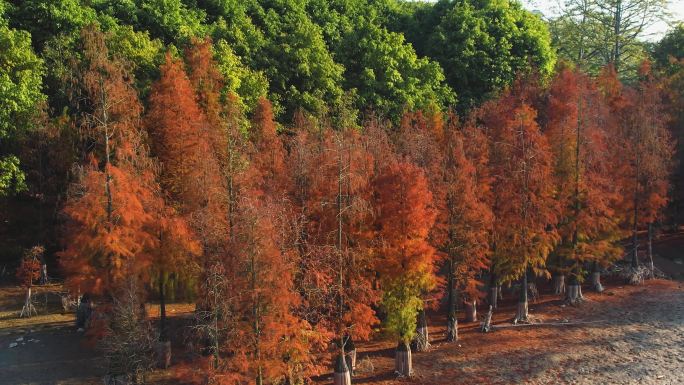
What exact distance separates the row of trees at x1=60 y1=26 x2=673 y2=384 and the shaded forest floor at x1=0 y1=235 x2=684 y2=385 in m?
1.88

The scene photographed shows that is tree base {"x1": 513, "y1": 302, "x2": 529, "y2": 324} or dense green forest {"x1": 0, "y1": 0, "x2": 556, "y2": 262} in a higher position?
dense green forest {"x1": 0, "y1": 0, "x2": 556, "y2": 262}

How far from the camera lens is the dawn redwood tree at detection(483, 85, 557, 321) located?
2944 cm

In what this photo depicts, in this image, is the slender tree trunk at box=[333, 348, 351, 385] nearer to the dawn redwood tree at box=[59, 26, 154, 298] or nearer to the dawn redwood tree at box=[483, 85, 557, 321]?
the dawn redwood tree at box=[59, 26, 154, 298]

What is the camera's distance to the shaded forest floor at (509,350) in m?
24.6

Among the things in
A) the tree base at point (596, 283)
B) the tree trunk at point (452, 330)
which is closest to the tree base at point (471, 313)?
the tree trunk at point (452, 330)

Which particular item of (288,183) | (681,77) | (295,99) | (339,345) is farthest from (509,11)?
(339,345)

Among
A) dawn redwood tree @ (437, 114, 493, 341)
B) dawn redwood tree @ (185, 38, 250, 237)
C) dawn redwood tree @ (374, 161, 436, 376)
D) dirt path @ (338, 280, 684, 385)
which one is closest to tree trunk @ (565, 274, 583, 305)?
dirt path @ (338, 280, 684, 385)

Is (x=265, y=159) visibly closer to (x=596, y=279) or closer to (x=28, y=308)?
(x=28, y=308)

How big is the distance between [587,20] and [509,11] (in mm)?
18099

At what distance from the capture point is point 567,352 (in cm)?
2708

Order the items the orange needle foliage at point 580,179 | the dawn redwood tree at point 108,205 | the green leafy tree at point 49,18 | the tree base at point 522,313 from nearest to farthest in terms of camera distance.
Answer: the dawn redwood tree at point 108,205
the tree base at point 522,313
the orange needle foliage at point 580,179
the green leafy tree at point 49,18

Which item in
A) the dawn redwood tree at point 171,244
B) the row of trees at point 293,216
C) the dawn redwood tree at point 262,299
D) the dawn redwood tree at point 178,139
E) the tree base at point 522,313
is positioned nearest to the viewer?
the dawn redwood tree at point 262,299

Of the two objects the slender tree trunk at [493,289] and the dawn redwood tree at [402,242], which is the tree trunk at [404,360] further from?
the slender tree trunk at [493,289]

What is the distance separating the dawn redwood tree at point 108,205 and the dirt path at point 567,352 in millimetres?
11489
